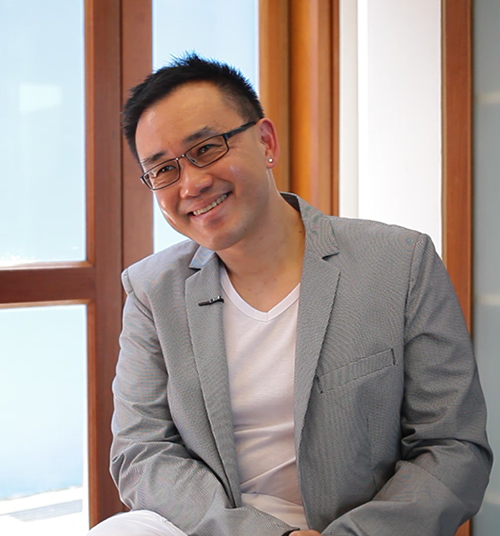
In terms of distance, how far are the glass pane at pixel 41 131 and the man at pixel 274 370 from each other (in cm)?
46

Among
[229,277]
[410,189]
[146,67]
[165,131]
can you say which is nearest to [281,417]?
[229,277]

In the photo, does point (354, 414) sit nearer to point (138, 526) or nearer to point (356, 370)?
point (356, 370)

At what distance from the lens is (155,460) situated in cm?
129

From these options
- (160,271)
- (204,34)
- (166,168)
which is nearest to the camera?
(166,168)

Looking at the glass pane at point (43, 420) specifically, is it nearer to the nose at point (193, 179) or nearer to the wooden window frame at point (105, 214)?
the wooden window frame at point (105, 214)

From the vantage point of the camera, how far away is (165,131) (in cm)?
124

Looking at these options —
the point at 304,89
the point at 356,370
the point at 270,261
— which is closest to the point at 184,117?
the point at 270,261

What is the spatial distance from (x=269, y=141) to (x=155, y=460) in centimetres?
72

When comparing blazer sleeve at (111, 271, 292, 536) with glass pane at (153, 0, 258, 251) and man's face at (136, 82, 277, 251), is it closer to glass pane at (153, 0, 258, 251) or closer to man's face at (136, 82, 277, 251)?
man's face at (136, 82, 277, 251)

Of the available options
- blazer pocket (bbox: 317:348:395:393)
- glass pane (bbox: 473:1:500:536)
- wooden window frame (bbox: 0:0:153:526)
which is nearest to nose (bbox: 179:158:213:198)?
blazer pocket (bbox: 317:348:395:393)

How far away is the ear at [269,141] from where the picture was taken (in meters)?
1.36

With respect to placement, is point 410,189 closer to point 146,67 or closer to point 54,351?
point 146,67

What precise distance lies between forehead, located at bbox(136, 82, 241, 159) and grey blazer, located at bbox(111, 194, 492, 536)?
1.06 feet

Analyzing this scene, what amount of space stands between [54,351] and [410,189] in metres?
1.16
